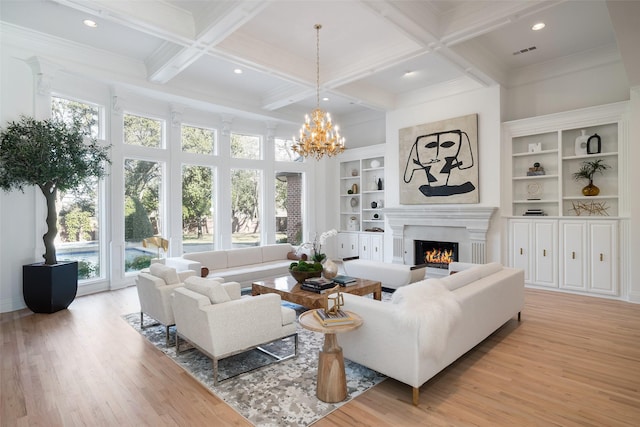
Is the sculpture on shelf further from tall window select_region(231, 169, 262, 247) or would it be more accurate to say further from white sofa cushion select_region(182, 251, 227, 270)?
tall window select_region(231, 169, 262, 247)

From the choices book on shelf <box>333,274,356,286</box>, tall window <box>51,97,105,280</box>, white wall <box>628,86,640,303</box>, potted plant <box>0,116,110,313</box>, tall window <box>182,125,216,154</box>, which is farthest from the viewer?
tall window <box>182,125,216,154</box>

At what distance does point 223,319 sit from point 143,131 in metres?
5.16

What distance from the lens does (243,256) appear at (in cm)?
620

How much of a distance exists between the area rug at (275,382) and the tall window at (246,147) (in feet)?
16.8

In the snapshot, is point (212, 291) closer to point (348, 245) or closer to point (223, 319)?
point (223, 319)

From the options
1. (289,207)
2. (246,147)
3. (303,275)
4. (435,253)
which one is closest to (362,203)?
(289,207)

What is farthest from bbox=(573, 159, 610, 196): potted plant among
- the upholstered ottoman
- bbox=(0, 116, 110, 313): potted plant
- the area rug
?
bbox=(0, 116, 110, 313): potted plant

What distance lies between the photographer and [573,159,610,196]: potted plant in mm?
5578

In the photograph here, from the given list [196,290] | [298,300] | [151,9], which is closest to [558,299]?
[298,300]

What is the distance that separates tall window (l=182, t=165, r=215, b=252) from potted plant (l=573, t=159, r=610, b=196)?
6984 mm

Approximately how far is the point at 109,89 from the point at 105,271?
3.19 meters

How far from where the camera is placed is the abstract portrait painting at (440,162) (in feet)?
21.7

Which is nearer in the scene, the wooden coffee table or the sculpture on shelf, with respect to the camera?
the wooden coffee table

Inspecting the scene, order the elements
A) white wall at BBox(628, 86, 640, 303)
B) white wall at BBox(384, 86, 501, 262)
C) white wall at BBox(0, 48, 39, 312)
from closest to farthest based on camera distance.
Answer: white wall at BBox(0, 48, 39, 312)
white wall at BBox(628, 86, 640, 303)
white wall at BBox(384, 86, 501, 262)
